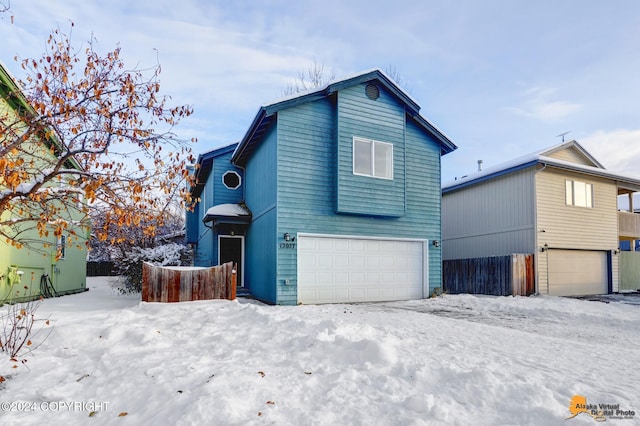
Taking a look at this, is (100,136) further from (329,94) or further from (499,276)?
(499,276)

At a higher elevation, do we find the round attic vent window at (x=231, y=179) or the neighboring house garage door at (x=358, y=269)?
the round attic vent window at (x=231, y=179)

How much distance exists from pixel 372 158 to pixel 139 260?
9.01m

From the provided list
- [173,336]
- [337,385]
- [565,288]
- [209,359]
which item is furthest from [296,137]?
[565,288]

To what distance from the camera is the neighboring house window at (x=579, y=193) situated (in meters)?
15.8

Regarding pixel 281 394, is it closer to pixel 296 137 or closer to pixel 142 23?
Answer: pixel 142 23

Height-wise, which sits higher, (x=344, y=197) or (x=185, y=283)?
(x=344, y=197)

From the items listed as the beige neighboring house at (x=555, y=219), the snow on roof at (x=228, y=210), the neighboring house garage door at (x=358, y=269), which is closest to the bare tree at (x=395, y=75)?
Result: the beige neighboring house at (x=555, y=219)

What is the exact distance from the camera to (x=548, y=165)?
1480 cm

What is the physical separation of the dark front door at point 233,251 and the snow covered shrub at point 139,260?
164cm

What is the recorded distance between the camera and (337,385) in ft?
12.1

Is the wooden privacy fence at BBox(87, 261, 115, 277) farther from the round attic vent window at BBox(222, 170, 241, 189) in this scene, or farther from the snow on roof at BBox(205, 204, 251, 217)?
the snow on roof at BBox(205, 204, 251, 217)

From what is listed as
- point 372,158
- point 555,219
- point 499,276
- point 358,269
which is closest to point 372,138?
point 372,158

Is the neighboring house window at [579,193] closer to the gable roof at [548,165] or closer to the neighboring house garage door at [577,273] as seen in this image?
the gable roof at [548,165]

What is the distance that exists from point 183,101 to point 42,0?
8.85 ft
